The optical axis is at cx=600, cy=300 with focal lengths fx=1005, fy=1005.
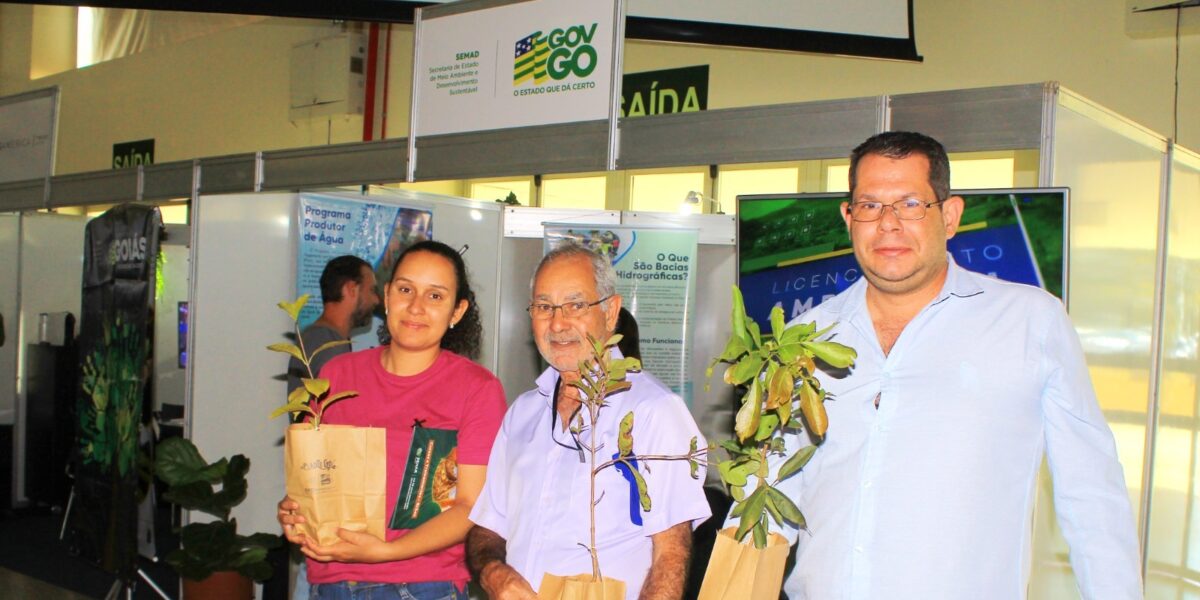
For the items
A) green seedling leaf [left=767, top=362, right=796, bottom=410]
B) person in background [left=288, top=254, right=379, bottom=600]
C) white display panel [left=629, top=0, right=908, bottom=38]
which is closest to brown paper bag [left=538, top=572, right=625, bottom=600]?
green seedling leaf [left=767, top=362, right=796, bottom=410]

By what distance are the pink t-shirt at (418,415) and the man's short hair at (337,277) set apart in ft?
6.57

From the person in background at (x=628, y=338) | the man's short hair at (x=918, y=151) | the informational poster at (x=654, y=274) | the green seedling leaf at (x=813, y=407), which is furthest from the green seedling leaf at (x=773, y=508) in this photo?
the informational poster at (x=654, y=274)

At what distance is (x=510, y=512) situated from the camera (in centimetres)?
181

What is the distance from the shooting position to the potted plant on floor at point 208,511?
3.81 metres

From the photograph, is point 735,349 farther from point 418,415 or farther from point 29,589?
point 29,589

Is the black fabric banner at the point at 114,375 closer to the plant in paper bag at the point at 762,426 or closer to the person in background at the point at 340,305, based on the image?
the person in background at the point at 340,305

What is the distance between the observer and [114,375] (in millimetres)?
4453

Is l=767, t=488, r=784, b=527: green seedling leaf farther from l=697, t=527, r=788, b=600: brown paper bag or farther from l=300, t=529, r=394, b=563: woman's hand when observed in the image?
l=300, t=529, r=394, b=563: woman's hand

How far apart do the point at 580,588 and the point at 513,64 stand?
2526mm

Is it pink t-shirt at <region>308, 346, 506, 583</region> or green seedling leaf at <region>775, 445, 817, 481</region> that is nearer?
green seedling leaf at <region>775, 445, 817, 481</region>

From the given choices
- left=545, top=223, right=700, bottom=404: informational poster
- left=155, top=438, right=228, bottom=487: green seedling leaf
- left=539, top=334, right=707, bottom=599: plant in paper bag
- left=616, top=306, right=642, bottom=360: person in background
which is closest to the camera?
left=539, top=334, right=707, bottom=599: plant in paper bag

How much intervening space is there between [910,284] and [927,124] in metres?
1.33

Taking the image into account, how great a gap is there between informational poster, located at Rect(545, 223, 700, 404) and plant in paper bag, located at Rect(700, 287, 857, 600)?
11.4 feet

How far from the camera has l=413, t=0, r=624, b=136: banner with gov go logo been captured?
3395mm
